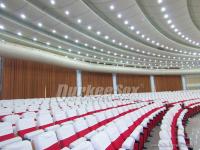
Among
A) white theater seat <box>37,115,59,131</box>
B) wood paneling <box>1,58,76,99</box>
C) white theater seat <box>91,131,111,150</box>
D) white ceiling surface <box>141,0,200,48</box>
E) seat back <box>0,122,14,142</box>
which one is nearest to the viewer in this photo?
white theater seat <box>91,131,111,150</box>

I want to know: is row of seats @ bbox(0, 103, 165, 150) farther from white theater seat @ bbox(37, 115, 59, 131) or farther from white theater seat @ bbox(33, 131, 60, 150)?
white theater seat @ bbox(37, 115, 59, 131)

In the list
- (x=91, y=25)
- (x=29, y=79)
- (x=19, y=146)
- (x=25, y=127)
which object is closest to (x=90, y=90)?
(x=29, y=79)

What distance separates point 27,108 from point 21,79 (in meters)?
8.01

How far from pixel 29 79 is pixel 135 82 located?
57.6 feet

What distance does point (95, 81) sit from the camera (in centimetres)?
2447

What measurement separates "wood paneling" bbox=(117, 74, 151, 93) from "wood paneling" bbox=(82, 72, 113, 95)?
2.11 m

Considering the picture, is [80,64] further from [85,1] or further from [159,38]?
[85,1]

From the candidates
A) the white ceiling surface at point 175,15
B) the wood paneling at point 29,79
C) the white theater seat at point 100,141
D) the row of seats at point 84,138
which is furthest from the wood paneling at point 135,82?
the white theater seat at point 100,141

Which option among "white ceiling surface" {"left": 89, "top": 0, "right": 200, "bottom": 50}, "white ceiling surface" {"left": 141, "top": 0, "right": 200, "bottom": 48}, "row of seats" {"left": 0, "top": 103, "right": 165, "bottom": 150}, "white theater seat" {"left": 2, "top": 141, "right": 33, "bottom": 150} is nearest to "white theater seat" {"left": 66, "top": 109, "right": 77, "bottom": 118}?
"row of seats" {"left": 0, "top": 103, "right": 165, "bottom": 150}

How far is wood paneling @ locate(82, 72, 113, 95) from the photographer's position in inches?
898

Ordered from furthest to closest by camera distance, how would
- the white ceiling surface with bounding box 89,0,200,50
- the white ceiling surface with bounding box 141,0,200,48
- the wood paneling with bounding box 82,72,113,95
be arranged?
the wood paneling with bounding box 82,72,113,95 → the white ceiling surface with bounding box 141,0,200,48 → the white ceiling surface with bounding box 89,0,200,50

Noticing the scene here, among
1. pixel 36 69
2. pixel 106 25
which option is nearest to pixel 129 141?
pixel 106 25

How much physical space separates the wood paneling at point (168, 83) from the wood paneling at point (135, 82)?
6.27 ft

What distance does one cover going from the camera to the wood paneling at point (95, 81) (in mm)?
22812
